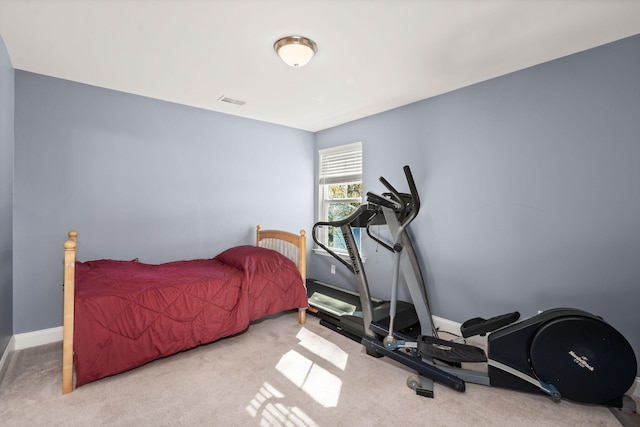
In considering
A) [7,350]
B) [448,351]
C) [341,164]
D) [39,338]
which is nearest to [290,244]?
[341,164]

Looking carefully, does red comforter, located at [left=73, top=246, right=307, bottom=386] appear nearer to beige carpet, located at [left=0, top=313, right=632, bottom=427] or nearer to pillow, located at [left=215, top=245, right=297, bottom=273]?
pillow, located at [left=215, top=245, right=297, bottom=273]

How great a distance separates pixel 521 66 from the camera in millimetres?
2492

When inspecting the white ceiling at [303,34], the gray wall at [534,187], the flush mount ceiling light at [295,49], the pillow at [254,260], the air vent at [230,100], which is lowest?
the pillow at [254,260]

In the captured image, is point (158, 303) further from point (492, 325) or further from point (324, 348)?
point (492, 325)

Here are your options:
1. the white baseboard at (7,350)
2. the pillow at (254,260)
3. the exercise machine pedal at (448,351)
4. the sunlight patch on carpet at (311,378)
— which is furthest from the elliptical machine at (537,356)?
the white baseboard at (7,350)

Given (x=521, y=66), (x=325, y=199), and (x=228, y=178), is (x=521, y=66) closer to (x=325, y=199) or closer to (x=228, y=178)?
(x=325, y=199)

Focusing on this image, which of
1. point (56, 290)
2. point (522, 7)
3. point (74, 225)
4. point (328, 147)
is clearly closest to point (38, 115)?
point (74, 225)

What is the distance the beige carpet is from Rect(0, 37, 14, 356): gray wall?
14.5 inches

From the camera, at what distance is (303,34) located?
6.77 ft

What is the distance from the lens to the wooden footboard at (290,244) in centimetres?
328

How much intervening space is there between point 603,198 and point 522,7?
1415mm

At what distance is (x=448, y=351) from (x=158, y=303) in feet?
7.11

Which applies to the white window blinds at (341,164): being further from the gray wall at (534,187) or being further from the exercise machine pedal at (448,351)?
the exercise machine pedal at (448,351)

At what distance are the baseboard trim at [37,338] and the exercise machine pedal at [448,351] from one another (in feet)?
10.3
